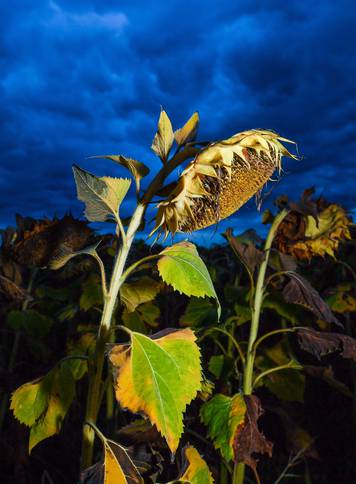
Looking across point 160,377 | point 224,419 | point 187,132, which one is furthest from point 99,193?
point 224,419

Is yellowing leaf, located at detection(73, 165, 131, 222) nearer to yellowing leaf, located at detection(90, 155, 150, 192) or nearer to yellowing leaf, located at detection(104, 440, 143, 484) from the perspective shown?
yellowing leaf, located at detection(90, 155, 150, 192)

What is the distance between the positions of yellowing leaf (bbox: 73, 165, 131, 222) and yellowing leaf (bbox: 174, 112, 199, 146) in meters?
0.14

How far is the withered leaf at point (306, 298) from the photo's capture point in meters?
1.60

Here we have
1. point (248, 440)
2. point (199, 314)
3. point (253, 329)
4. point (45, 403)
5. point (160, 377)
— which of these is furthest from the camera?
point (199, 314)

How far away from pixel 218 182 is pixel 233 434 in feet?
2.98

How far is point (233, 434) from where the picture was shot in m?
1.50

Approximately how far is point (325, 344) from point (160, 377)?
950mm

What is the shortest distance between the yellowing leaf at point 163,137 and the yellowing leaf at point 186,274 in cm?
22

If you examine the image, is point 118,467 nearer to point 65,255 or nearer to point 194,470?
point 194,470

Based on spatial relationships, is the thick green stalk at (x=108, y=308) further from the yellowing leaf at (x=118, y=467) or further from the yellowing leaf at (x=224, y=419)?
the yellowing leaf at (x=224, y=419)

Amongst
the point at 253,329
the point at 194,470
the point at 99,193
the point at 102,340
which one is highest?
the point at 99,193

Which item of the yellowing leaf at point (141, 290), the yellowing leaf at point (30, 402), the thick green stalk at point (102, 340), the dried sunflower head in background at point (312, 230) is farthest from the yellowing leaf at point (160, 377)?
the dried sunflower head in background at point (312, 230)

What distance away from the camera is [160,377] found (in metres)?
0.87

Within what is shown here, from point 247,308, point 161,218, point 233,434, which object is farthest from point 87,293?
point 161,218
